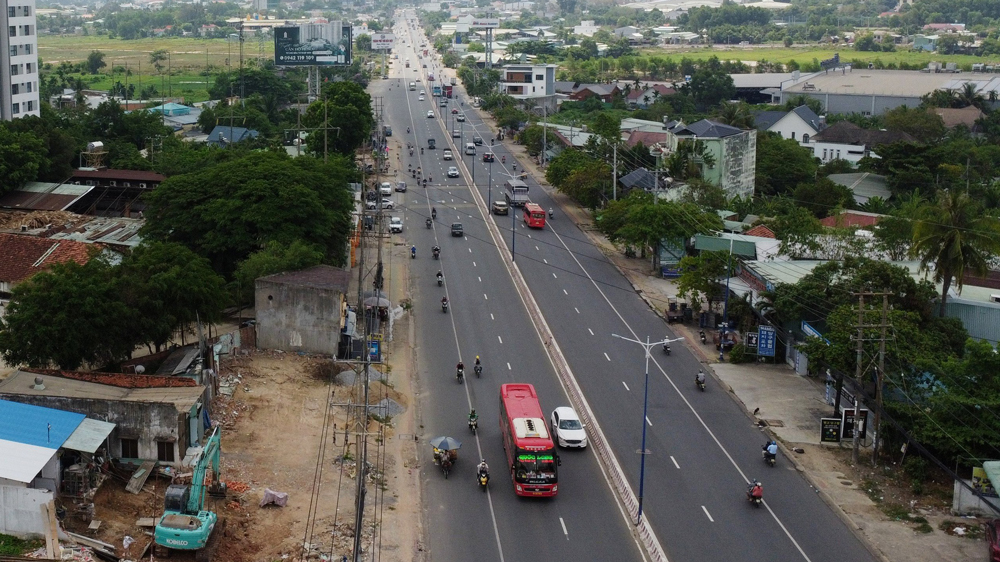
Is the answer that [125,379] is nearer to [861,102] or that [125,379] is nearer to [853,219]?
[853,219]

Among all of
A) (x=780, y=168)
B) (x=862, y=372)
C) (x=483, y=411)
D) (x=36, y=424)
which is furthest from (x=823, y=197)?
(x=36, y=424)

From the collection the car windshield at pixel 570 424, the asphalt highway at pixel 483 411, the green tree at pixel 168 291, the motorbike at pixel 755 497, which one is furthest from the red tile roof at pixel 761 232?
the green tree at pixel 168 291

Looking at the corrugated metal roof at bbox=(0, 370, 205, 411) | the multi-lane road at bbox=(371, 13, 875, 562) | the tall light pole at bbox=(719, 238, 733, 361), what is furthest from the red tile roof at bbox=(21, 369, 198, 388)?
the tall light pole at bbox=(719, 238, 733, 361)

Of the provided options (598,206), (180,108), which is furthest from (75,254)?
(180,108)

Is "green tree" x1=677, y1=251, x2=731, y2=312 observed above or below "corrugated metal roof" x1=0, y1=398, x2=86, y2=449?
above

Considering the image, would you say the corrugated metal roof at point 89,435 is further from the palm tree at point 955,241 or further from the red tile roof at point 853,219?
the red tile roof at point 853,219

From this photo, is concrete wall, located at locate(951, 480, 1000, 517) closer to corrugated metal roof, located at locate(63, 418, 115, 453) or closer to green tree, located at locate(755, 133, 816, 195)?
corrugated metal roof, located at locate(63, 418, 115, 453)

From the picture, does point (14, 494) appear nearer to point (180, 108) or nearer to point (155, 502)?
point (155, 502)
